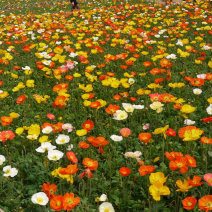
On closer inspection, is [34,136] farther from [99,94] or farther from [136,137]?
[99,94]

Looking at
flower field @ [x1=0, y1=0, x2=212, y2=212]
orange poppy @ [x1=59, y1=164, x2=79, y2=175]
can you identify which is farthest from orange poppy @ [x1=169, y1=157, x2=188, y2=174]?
orange poppy @ [x1=59, y1=164, x2=79, y2=175]

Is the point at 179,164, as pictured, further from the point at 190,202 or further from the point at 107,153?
the point at 107,153

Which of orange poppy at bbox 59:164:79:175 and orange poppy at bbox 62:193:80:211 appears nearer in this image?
orange poppy at bbox 62:193:80:211

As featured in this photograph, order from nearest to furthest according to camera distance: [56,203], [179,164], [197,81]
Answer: [56,203]
[179,164]
[197,81]

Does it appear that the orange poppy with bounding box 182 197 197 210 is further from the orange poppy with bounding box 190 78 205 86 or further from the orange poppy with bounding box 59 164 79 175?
the orange poppy with bounding box 190 78 205 86

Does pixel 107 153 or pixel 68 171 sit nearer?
pixel 68 171

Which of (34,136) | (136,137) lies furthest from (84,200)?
(136,137)

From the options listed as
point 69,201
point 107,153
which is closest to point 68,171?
Answer: point 69,201

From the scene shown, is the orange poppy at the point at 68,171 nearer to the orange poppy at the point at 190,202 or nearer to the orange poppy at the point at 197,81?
the orange poppy at the point at 190,202

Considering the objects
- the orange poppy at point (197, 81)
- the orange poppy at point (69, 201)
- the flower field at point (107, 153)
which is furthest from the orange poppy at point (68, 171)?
the orange poppy at point (197, 81)

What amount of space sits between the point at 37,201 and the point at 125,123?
4.88ft

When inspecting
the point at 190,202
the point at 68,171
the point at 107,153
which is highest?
the point at 68,171

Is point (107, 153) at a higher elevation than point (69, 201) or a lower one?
lower

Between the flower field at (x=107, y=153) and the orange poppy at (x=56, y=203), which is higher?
the orange poppy at (x=56, y=203)
